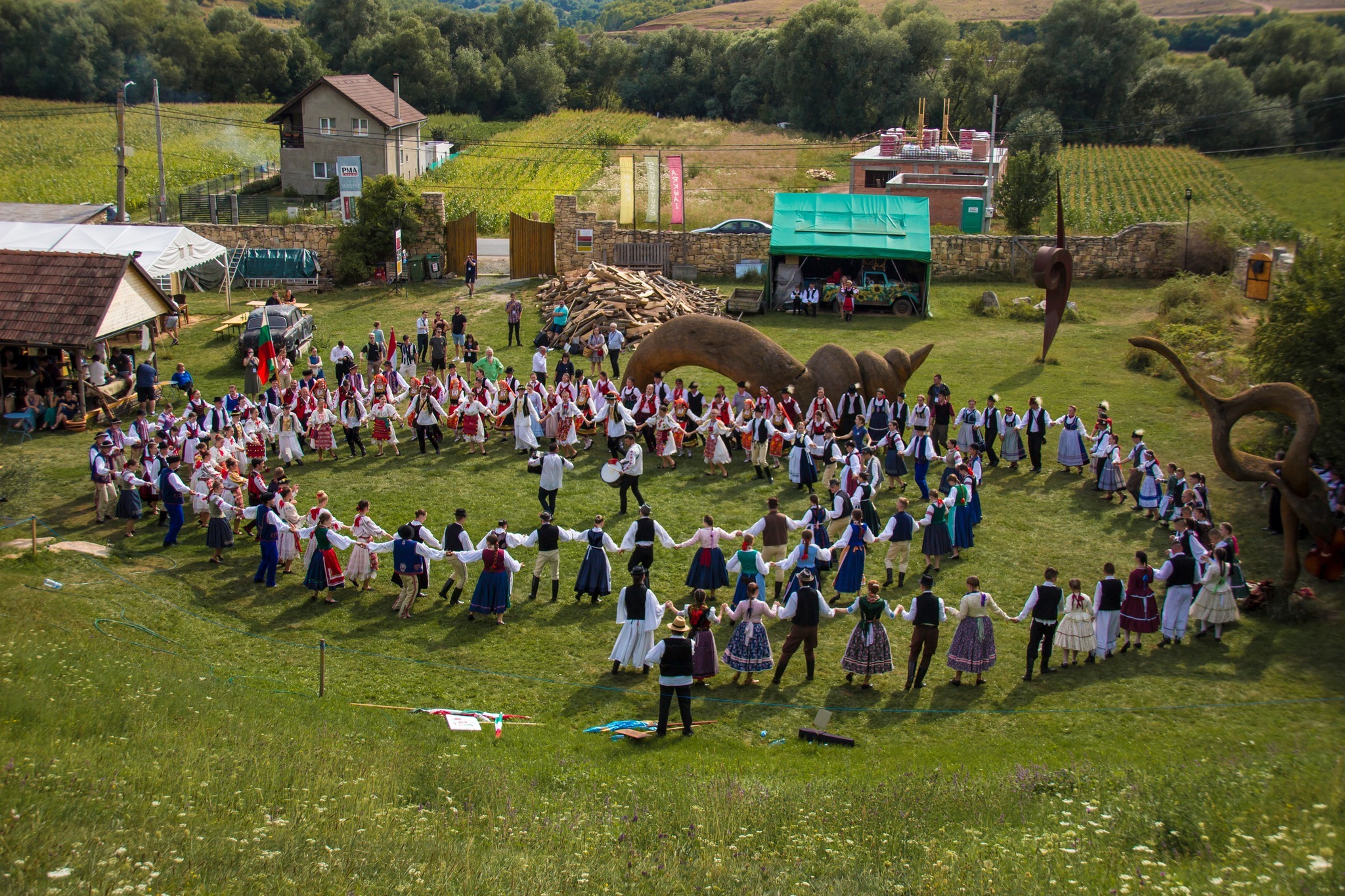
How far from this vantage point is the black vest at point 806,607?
38.0 feet

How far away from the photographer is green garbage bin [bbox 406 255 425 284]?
34.4 metres

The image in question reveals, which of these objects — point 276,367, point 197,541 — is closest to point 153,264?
point 276,367

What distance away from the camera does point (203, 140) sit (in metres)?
63.4

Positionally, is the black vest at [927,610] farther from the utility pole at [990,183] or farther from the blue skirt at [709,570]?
the utility pole at [990,183]

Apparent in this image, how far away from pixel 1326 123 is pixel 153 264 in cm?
6655

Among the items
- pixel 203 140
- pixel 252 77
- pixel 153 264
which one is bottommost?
pixel 153 264

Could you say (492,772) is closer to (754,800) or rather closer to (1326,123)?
(754,800)

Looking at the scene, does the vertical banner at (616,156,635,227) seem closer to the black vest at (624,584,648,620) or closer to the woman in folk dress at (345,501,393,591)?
the woman in folk dress at (345,501,393,591)

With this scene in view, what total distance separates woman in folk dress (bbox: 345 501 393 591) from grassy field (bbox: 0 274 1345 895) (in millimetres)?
233

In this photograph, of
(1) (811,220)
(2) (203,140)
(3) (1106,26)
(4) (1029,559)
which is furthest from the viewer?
(3) (1106,26)

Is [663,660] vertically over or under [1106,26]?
under

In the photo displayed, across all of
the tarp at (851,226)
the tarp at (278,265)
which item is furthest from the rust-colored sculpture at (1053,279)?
the tarp at (278,265)

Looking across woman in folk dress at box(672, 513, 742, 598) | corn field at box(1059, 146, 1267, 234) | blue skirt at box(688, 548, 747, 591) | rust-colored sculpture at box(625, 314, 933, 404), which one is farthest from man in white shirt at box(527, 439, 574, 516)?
corn field at box(1059, 146, 1267, 234)

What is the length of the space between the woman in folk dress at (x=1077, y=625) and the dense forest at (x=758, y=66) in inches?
2522
